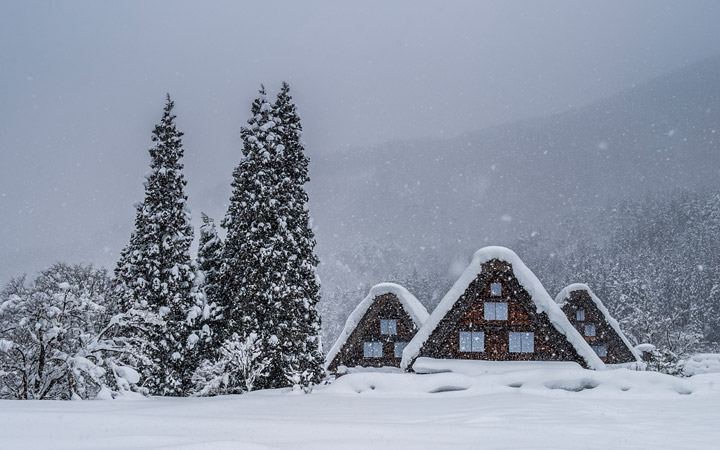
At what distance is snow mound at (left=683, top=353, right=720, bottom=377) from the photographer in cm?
4059

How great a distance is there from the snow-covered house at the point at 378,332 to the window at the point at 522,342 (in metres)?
9.79

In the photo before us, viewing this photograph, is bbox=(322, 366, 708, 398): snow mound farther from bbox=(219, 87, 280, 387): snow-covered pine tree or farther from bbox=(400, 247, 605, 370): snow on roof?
bbox=(219, 87, 280, 387): snow-covered pine tree

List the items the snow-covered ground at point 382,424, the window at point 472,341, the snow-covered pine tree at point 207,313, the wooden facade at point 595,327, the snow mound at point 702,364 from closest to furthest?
the snow-covered ground at point 382,424 → the snow-covered pine tree at point 207,313 → the window at point 472,341 → the snow mound at point 702,364 → the wooden facade at point 595,327

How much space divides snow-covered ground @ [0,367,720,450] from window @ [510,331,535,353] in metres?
7.70

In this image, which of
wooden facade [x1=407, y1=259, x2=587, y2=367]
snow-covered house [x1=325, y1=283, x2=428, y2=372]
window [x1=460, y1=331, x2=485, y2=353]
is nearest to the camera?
wooden facade [x1=407, y1=259, x2=587, y2=367]

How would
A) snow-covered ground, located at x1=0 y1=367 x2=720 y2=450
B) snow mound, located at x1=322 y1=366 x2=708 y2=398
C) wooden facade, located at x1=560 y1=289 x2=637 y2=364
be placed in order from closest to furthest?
snow-covered ground, located at x1=0 y1=367 x2=720 y2=450 < snow mound, located at x1=322 y1=366 x2=708 y2=398 < wooden facade, located at x1=560 y1=289 x2=637 y2=364

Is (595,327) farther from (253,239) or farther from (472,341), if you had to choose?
(253,239)

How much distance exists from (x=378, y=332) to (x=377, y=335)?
0.68 ft

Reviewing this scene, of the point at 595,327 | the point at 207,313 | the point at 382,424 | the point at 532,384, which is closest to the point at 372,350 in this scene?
the point at 207,313

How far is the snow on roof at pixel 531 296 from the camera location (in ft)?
78.5

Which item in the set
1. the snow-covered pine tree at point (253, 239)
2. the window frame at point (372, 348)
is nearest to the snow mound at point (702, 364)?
the window frame at point (372, 348)

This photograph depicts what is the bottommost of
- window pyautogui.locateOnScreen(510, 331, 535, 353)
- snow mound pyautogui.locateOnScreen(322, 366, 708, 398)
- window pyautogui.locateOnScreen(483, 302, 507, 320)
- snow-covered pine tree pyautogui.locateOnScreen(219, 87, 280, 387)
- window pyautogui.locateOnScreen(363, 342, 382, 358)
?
window pyautogui.locateOnScreen(363, 342, 382, 358)

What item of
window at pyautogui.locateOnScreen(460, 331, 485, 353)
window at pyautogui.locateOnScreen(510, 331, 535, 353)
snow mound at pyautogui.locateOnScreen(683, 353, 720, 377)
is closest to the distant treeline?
snow mound at pyautogui.locateOnScreen(683, 353, 720, 377)

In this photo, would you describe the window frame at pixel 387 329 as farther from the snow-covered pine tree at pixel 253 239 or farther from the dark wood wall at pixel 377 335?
the snow-covered pine tree at pixel 253 239
